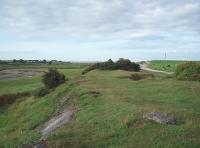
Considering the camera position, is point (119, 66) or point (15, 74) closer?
point (119, 66)

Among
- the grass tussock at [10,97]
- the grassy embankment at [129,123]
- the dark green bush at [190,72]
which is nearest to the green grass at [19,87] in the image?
the grass tussock at [10,97]

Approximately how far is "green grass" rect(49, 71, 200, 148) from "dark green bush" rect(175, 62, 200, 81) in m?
9.83

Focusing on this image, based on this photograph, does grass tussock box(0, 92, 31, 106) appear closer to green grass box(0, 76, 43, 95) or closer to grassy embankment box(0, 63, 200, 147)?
green grass box(0, 76, 43, 95)

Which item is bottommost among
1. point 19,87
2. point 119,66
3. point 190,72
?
point 19,87

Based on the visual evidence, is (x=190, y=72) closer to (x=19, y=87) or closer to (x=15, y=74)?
(x=19, y=87)

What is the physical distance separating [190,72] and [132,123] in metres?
21.3

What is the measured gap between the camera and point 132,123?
1738 cm

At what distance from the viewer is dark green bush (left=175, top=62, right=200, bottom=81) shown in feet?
119

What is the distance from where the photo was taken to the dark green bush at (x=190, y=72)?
1427 inches

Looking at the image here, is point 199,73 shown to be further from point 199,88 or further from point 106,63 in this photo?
point 106,63

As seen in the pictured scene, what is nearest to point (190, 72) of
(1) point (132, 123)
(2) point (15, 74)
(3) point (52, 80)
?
(3) point (52, 80)

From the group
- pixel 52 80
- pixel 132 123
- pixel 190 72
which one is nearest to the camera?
pixel 132 123

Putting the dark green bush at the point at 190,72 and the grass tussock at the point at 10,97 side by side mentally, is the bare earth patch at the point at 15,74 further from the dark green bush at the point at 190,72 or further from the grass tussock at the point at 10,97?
the dark green bush at the point at 190,72

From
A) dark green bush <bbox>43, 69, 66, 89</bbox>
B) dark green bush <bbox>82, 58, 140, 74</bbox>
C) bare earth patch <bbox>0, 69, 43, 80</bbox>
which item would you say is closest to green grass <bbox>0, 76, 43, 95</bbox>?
dark green bush <bbox>82, 58, 140, 74</bbox>
